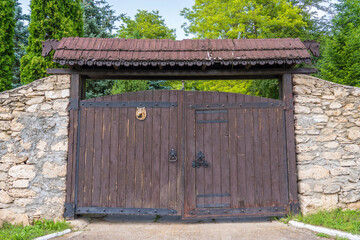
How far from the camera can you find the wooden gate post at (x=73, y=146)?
13.3 feet

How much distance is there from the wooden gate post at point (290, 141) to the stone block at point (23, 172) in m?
4.21

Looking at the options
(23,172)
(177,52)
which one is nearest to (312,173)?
(177,52)

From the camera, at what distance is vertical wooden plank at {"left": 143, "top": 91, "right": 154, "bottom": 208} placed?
4117 millimetres

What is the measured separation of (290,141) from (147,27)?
1473cm

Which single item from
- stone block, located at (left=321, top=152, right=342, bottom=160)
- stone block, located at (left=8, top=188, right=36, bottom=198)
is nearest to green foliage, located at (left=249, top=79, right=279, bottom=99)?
stone block, located at (left=321, top=152, right=342, bottom=160)

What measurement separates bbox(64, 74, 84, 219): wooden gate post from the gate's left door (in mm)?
58

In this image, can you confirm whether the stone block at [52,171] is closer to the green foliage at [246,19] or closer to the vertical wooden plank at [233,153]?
the vertical wooden plank at [233,153]

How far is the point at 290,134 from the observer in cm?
420

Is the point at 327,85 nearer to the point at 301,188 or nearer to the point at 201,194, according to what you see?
the point at 301,188

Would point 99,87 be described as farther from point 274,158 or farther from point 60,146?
point 274,158

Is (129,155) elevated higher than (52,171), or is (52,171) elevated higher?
(129,155)

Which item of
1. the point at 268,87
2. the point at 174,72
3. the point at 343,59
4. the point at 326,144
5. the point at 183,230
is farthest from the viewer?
the point at 268,87

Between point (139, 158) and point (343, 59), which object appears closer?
point (139, 158)

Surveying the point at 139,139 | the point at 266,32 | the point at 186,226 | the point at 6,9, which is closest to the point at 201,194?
the point at 186,226
